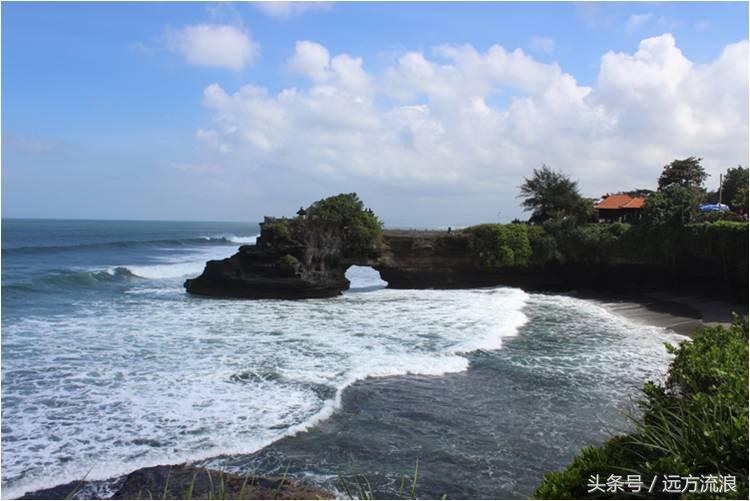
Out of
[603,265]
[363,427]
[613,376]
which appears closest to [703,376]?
[363,427]

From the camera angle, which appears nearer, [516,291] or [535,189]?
[516,291]

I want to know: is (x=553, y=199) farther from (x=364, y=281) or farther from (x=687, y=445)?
(x=687, y=445)

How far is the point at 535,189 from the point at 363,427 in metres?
29.4

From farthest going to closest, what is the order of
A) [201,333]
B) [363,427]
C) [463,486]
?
1. [201,333]
2. [363,427]
3. [463,486]

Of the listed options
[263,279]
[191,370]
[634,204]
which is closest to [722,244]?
[634,204]

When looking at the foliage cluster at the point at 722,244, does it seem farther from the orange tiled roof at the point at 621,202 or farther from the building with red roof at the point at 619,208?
the orange tiled roof at the point at 621,202

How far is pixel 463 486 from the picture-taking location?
7984 mm

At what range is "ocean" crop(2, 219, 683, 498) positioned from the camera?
8766 millimetres

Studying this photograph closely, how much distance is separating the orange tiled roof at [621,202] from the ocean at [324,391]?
16.3m

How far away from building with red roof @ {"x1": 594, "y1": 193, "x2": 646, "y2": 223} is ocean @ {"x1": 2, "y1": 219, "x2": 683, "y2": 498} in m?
16.0

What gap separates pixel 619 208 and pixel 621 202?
3.38 feet

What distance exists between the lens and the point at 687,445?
14.0 feet

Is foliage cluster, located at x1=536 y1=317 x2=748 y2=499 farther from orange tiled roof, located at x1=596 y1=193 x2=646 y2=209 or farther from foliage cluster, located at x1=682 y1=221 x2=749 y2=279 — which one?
orange tiled roof, located at x1=596 y1=193 x2=646 y2=209

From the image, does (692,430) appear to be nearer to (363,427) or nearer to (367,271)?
(363,427)
